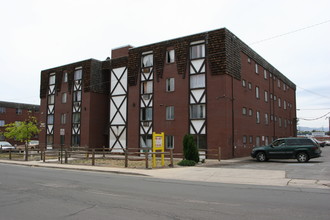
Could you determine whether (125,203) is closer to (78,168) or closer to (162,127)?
(78,168)

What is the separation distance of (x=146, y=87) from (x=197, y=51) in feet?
22.5

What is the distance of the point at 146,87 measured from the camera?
106 ft

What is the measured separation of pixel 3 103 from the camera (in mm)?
62219

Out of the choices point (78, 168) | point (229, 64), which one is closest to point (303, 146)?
point (229, 64)

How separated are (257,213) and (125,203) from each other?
3.31m

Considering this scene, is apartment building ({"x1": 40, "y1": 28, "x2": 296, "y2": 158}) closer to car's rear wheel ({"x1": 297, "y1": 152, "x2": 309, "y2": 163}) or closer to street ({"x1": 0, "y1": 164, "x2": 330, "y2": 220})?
car's rear wheel ({"x1": 297, "y1": 152, "x2": 309, "y2": 163})

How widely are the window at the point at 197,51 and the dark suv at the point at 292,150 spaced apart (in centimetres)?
1029

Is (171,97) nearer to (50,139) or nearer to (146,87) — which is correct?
(146,87)

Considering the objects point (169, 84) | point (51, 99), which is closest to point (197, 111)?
point (169, 84)

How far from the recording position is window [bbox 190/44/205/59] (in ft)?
93.4

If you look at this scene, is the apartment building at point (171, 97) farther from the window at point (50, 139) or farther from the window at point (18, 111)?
the window at point (18, 111)

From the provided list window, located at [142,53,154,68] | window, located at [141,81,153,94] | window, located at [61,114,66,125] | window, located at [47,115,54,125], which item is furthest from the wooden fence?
window, located at [47,115,54,125]

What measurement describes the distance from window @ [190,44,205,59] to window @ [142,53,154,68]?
4.88m

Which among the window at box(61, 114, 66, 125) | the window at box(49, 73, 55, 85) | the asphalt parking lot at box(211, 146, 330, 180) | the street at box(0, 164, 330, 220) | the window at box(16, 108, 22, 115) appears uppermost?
the window at box(49, 73, 55, 85)
